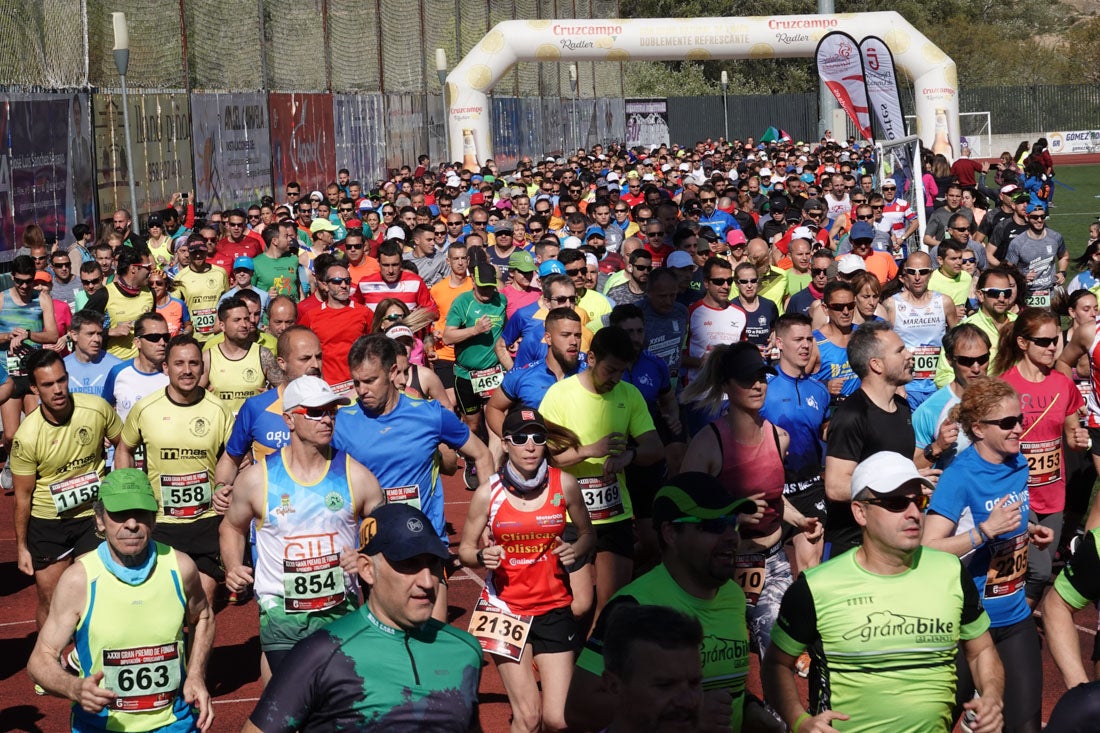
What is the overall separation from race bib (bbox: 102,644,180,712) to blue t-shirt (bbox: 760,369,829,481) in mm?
3588

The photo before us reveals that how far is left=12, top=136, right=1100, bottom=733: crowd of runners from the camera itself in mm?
4449

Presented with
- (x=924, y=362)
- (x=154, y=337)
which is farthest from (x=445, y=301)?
(x=924, y=362)

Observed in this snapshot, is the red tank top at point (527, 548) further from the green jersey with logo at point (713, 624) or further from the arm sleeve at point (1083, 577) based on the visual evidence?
the arm sleeve at point (1083, 577)

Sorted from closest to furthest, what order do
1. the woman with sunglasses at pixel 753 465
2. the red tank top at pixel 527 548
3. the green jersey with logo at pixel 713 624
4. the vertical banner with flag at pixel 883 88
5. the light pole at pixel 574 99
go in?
the green jersey with logo at pixel 713 624 → the red tank top at pixel 527 548 → the woman with sunglasses at pixel 753 465 → the vertical banner with flag at pixel 883 88 → the light pole at pixel 574 99

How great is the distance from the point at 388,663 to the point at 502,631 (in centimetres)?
250

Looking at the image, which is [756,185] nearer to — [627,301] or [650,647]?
[627,301]

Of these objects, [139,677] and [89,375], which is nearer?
[139,677]

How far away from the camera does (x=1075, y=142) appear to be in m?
63.7

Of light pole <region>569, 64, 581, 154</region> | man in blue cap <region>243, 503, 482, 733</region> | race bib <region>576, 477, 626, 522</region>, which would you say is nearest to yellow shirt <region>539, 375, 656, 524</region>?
race bib <region>576, 477, 626, 522</region>

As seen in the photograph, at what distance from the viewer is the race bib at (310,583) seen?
6.33m

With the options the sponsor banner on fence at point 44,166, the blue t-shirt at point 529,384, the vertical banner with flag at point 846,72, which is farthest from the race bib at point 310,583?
the vertical banner with flag at point 846,72

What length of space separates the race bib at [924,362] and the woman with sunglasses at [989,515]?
467cm

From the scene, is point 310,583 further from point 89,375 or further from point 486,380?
point 486,380

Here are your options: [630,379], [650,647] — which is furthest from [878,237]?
[650,647]
